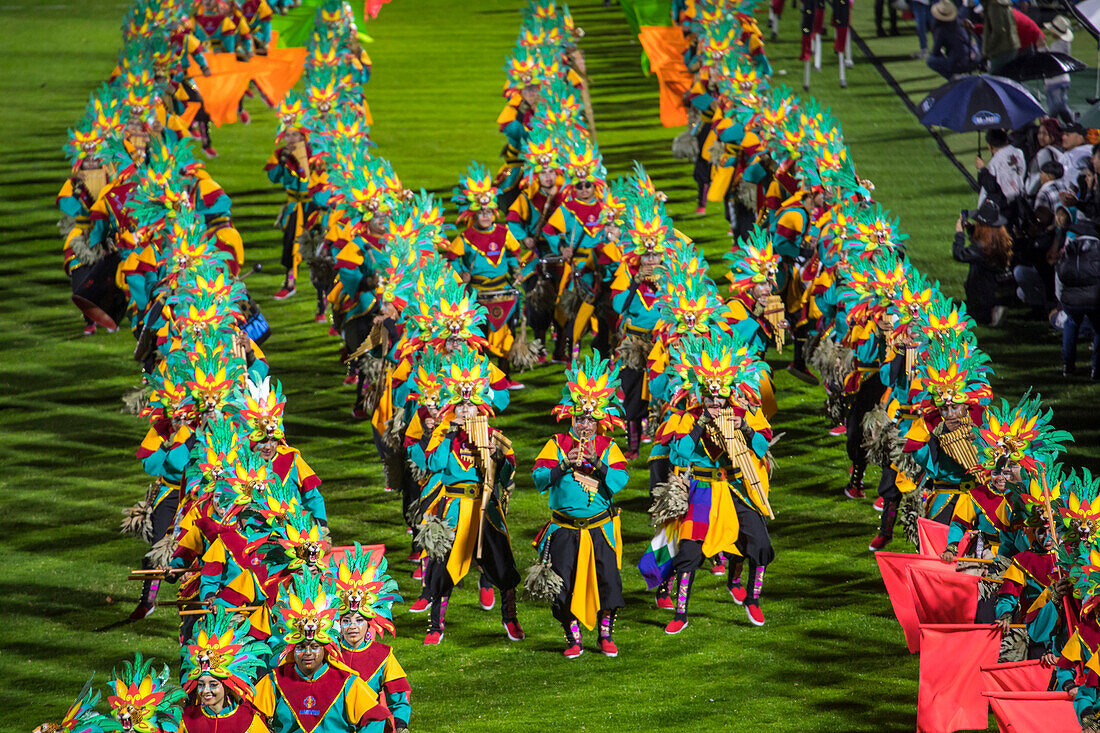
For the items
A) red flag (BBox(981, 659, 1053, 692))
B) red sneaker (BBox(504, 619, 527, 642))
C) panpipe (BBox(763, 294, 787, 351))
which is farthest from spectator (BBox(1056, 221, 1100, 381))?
red sneaker (BBox(504, 619, 527, 642))

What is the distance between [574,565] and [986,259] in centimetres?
762

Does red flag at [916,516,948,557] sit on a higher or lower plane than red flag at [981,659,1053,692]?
higher

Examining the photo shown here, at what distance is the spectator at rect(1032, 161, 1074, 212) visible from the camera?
627 inches

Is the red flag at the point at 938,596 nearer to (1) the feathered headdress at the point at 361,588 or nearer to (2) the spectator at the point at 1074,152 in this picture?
(1) the feathered headdress at the point at 361,588

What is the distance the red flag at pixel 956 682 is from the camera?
9828 mm

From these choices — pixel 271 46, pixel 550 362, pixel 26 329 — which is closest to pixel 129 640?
pixel 550 362

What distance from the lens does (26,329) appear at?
18.4m

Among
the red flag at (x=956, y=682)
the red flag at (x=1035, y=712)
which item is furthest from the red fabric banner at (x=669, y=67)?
the red flag at (x=1035, y=712)

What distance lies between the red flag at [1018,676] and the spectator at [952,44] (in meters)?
14.4

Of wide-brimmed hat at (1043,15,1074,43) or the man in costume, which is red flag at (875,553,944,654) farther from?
wide-brimmed hat at (1043,15,1074,43)

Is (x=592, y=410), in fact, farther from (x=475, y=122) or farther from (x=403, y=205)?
(x=475, y=122)

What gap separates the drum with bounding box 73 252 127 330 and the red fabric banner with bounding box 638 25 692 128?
7.87m

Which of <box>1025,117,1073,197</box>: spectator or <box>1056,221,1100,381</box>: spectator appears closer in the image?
<box>1056,221,1100,381</box>: spectator

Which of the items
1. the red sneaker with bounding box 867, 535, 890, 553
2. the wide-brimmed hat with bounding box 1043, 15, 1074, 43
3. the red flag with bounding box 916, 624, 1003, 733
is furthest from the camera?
the wide-brimmed hat with bounding box 1043, 15, 1074, 43
